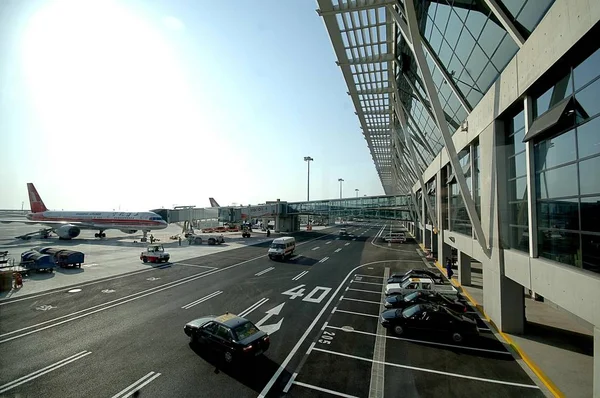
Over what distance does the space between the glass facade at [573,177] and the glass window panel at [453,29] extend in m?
6.97

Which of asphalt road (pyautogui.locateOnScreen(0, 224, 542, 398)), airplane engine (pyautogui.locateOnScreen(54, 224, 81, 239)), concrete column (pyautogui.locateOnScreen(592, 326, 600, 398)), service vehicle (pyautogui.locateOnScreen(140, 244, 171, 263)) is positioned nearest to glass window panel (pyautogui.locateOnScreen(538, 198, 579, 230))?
concrete column (pyautogui.locateOnScreen(592, 326, 600, 398))

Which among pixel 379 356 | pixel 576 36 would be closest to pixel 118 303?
pixel 379 356

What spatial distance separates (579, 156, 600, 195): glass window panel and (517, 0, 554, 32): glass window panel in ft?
16.4

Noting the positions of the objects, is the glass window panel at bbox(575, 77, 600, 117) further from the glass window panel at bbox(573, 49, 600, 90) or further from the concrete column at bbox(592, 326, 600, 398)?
the concrete column at bbox(592, 326, 600, 398)

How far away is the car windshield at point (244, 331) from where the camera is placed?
10282mm

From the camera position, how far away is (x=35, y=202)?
5547cm

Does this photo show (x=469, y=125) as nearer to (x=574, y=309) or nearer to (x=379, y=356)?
(x=574, y=309)

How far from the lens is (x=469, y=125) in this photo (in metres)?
17.1

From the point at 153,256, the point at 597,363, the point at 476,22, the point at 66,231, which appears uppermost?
the point at 476,22

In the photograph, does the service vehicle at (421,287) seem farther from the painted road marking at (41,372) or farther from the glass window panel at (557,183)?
the painted road marking at (41,372)

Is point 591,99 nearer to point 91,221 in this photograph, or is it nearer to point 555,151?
point 555,151

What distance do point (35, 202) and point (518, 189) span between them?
72703mm

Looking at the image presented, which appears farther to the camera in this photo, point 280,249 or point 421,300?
point 280,249

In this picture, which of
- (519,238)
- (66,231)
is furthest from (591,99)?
(66,231)
